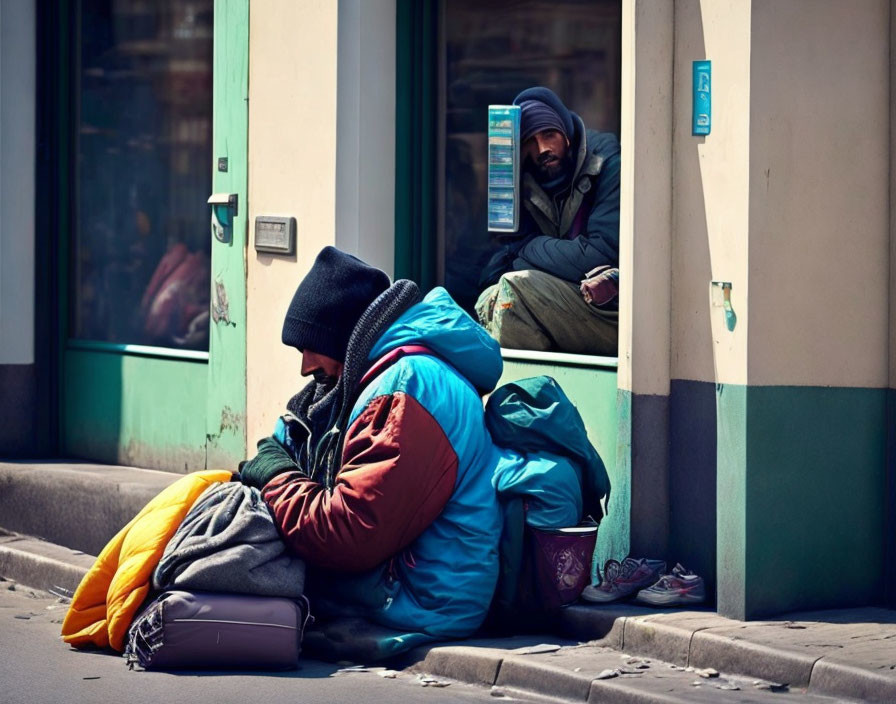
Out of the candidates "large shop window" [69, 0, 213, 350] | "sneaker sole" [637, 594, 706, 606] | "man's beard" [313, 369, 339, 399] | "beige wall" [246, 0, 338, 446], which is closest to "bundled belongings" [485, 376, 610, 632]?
"sneaker sole" [637, 594, 706, 606]

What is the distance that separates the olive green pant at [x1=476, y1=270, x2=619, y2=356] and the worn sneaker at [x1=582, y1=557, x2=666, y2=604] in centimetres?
102

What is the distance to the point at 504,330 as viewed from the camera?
295 inches

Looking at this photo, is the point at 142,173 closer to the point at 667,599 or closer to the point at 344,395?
the point at 344,395

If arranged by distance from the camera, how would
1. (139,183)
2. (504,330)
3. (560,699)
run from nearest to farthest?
(560,699), (504,330), (139,183)

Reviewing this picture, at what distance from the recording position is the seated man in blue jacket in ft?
23.9

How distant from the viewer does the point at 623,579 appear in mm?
6449

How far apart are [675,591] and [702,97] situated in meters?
1.80

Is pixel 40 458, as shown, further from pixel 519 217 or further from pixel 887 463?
pixel 887 463

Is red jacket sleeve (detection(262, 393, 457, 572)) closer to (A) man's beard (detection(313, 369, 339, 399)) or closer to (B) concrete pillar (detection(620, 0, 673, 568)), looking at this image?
(A) man's beard (detection(313, 369, 339, 399))

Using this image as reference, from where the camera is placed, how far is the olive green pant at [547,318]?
7.25 metres

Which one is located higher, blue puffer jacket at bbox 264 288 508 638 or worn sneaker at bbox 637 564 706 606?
Result: blue puffer jacket at bbox 264 288 508 638

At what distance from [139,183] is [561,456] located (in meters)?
4.30

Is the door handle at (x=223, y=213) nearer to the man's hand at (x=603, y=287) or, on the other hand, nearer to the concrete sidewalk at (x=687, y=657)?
the man's hand at (x=603, y=287)

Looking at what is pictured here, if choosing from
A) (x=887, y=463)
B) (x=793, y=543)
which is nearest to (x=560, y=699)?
(x=793, y=543)
